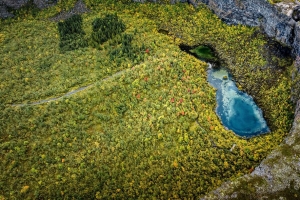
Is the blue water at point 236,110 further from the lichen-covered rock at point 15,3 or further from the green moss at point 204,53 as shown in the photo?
the lichen-covered rock at point 15,3

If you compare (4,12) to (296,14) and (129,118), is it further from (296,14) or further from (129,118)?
(296,14)

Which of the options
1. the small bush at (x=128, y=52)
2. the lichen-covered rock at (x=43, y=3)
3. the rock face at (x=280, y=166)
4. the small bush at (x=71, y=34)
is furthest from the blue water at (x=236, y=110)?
the lichen-covered rock at (x=43, y=3)

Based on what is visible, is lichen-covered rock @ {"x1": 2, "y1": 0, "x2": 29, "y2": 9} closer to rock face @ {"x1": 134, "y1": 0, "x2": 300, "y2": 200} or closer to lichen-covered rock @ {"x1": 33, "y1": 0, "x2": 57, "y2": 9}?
lichen-covered rock @ {"x1": 33, "y1": 0, "x2": 57, "y2": 9}

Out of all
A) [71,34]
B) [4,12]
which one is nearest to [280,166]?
[71,34]

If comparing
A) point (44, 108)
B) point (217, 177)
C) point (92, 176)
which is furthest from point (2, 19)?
point (217, 177)

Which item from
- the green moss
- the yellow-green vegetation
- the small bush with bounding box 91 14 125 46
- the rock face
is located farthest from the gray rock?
the small bush with bounding box 91 14 125 46
